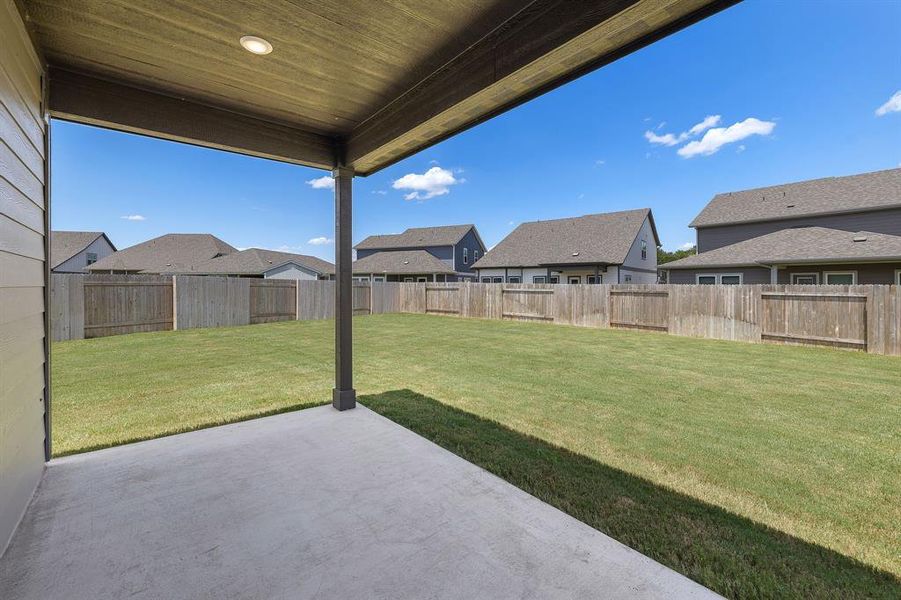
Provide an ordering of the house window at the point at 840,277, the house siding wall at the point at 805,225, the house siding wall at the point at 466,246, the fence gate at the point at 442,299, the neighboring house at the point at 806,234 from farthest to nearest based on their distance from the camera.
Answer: the house siding wall at the point at 466,246 < the fence gate at the point at 442,299 < the house siding wall at the point at 805,225 < the house window at the point at 840,277 < the neighboring house at the point at 806,234

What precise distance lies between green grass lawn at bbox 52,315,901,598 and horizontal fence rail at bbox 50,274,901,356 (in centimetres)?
83

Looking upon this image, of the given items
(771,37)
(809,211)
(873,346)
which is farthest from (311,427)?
(809,211)

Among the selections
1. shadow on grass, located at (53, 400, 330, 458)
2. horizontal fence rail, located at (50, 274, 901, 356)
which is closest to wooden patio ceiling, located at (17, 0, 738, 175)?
shadow on grass, located at (53, 400, 330, 458)

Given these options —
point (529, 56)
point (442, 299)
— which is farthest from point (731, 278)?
point (529, 56)

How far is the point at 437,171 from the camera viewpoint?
72.6 meters

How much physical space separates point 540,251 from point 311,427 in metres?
19.8

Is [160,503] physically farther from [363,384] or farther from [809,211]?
[809,211]

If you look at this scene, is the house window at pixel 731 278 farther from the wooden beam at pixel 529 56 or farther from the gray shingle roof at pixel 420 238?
the gray shingle roof at pixel 420 238

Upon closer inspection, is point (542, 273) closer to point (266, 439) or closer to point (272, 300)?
point (272, 300)

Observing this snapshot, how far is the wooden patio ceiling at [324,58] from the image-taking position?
180 centimetres

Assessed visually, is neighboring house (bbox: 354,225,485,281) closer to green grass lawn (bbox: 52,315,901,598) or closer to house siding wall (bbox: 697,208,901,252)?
house siding wall (bbox: 697,208,901,252)

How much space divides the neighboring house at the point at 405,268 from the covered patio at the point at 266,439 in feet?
77.8

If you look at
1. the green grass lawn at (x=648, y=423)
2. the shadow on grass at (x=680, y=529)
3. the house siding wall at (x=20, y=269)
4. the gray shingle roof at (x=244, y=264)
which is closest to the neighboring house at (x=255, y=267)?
the gray shingle roof at (x=244, y=264)

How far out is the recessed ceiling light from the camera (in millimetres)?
2109
